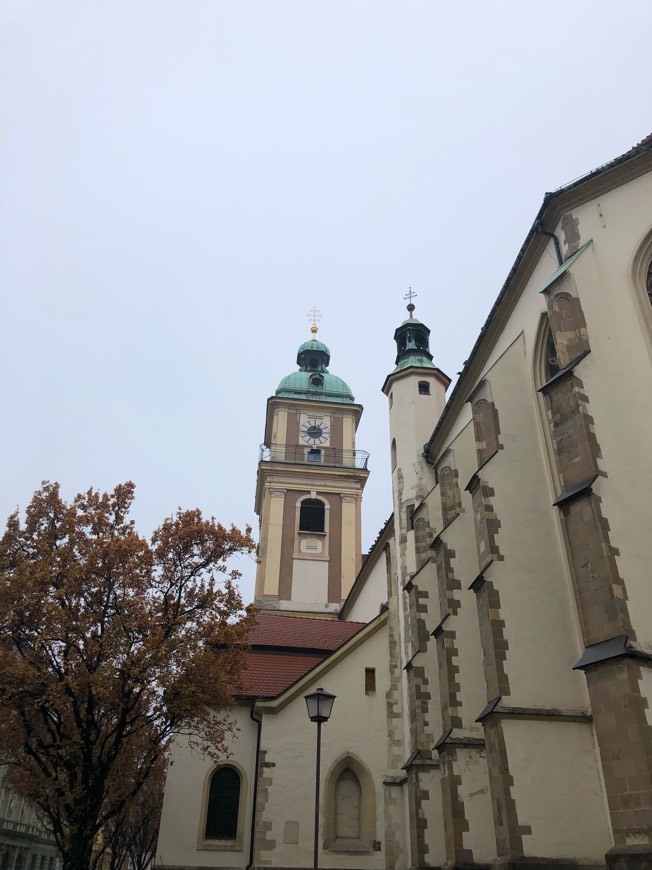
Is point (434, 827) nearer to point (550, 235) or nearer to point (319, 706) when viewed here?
point (319, 706)

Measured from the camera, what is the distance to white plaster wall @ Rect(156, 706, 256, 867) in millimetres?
17422

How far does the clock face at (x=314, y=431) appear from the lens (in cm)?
3778

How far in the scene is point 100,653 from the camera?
47.5ft

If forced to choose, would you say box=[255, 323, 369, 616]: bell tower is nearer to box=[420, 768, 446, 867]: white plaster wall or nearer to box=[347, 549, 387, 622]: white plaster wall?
box=[347, 549, 387, 622]: white plaster wall

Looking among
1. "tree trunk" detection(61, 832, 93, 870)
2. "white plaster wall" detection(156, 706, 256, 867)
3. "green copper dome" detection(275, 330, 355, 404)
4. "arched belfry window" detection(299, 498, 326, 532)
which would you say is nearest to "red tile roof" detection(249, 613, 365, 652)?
"white plaster wall" detection(156, 706, 256, 867)

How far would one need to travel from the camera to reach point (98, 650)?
561 inches

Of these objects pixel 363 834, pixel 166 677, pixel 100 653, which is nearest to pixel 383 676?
pixel 363 834

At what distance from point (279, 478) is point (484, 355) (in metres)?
20.1

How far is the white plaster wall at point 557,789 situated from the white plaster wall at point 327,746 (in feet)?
29.3

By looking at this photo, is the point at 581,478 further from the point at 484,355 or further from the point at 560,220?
the point at 484,355

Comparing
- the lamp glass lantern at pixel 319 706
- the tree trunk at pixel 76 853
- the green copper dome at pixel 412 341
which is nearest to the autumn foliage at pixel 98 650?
the tree trunk at pixel 76 853

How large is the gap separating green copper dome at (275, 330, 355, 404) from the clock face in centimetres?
138

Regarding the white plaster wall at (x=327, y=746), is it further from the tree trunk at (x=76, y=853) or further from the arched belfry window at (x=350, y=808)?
the tree trunk at (x=76, y=853)

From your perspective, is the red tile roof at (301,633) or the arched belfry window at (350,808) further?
the red tile roof at (301,633)
